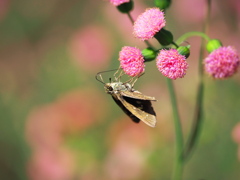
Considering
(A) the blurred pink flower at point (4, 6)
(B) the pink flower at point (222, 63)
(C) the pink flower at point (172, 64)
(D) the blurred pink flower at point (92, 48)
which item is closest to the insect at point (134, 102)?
(C) the pink flower at point (172, 64)

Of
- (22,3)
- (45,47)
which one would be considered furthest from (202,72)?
(22,3)

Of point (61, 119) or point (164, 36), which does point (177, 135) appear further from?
point (61, 119)

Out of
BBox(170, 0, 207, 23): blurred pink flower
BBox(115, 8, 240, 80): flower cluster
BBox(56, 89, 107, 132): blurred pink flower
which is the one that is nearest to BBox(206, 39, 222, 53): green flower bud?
BBox(115, 8, 240, 80): flower cluster

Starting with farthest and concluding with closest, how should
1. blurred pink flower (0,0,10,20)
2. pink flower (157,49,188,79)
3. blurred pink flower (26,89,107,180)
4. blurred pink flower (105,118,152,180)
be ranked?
blurred pink flower (0,0,10,20) → blurred pink flower (26,89,107,180) → blurred pink flower (105,118,152,180) → pink flower (157,49,188,79)

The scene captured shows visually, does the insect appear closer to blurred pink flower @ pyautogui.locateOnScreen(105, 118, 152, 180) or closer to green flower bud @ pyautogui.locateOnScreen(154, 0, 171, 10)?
green flower bud @ pyautogui.locateOnScreen(154, 0, 171, 10)

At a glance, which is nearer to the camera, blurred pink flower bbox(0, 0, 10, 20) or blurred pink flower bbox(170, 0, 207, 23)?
blurred pink flower bbox(170, 0, 207, 23)

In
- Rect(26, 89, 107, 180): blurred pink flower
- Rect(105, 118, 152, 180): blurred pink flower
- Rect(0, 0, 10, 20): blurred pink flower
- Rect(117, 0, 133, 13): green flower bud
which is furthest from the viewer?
Rect(0, 0, 10, 20): blurred pink flower

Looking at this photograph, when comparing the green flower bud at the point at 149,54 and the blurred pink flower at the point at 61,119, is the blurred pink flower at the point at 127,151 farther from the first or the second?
the green flower bud at the point at 149,54
